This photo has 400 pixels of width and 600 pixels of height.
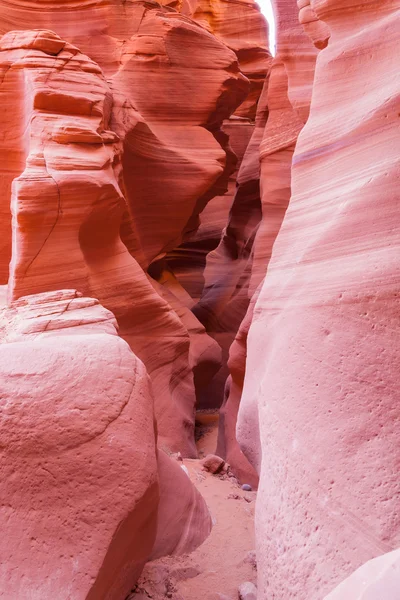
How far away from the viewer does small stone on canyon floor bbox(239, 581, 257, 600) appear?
2516 mm

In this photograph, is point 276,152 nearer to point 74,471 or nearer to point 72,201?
point 72,201

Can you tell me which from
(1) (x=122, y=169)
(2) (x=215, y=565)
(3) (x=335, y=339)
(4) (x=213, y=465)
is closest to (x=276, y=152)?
(1) (x=122, y=169)

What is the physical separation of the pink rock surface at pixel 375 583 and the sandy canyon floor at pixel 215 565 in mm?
1314

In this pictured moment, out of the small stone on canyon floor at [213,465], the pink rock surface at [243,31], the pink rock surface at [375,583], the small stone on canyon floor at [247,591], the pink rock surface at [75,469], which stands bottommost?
the small stone on canyon floor at [213,465]

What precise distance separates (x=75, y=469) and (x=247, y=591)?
105 centimetres

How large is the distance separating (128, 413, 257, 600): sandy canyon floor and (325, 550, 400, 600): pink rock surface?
1.31 metres

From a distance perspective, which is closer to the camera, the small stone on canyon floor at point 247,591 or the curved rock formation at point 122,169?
the small stone on canyon floor at point 247,591

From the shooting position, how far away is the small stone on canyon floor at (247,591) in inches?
99.0

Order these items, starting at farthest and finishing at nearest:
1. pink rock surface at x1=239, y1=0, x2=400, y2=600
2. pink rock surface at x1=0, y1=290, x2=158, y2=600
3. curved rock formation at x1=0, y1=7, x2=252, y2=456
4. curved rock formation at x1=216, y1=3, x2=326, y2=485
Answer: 1. curved rock formation at x1=216, y1=3, x2=326, y2=485
2. curved rock formation at x1=0, y1=7, x2=252, y2=456
3. pink rock surface at x1=0, y1=290, x2=158, y2=600
4. pink rock surface at x1=239, y1=0, x2=400, y2=600

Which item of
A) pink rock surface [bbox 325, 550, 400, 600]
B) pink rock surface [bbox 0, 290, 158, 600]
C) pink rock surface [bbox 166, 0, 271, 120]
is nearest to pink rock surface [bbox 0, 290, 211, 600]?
pink rock surface [bbox 0, 290, 158, 600]

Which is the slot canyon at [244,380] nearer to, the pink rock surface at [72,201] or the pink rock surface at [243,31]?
the pink rock surface at [72,201]

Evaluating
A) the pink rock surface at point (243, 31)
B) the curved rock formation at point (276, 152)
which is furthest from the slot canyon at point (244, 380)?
the pink rock surface at point (243, 31)

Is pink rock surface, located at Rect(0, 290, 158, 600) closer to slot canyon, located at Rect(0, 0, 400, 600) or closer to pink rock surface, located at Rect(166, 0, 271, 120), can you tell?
slot canyon, located at Rect(0, 0, 400, 600)

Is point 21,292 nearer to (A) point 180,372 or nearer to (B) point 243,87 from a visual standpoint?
(A) point 180,372
